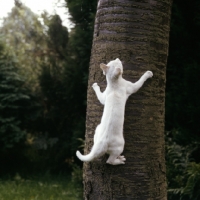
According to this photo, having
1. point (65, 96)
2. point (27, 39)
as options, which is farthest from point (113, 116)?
point (27, 39)

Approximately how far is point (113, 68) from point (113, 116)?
0.26 m

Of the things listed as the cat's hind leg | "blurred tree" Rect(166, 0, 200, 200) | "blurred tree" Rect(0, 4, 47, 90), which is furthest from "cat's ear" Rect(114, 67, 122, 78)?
"blurred tree" Rect(0, 4, 47, 90)

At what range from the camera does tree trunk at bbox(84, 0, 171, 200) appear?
7.03 ft

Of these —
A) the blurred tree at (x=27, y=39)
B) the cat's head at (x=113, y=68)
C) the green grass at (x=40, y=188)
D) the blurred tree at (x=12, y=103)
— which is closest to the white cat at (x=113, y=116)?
the cat's head at (x=113, y=68)

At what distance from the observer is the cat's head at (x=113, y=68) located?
203 centimetres

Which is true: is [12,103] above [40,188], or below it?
above

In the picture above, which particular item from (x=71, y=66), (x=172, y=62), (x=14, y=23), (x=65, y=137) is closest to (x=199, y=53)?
(x=172, y=62)

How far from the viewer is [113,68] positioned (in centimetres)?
205

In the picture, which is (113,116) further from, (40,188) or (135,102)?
(40,188)

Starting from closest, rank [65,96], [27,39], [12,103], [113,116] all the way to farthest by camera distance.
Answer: [113,116] < [12,103] < [65,96] < [27,39]

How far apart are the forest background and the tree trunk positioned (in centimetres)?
220

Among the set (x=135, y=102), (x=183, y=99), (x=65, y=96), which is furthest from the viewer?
(x=65, y=96)

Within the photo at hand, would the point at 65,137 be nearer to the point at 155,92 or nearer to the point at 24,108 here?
the point at 24,108

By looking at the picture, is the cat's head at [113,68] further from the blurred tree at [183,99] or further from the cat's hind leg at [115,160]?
the blurred tree at [183,99]
